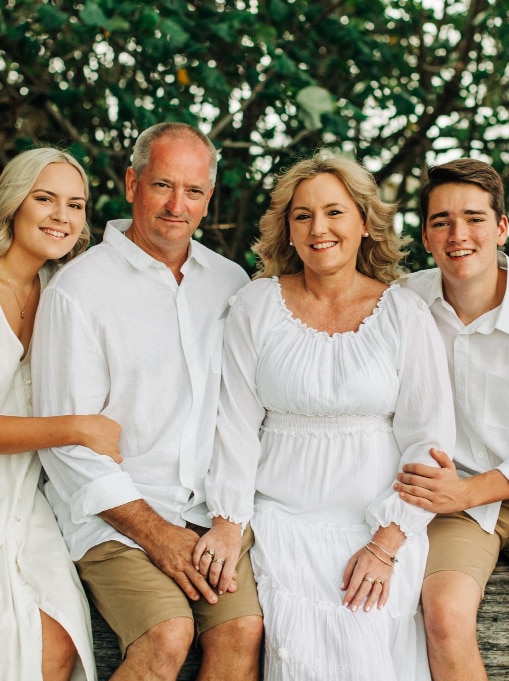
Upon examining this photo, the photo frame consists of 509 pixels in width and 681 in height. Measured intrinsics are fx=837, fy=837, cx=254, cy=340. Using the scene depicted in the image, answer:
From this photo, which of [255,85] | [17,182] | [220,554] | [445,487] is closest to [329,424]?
[445,487]

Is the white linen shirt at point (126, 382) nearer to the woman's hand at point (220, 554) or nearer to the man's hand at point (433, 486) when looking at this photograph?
the woman's hand at point (220, 554)

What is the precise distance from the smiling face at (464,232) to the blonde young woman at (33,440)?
4.16 ft

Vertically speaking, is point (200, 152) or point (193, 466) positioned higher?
point (200, 152)

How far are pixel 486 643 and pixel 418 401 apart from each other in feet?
2.67

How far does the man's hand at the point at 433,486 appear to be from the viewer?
265 centimetres

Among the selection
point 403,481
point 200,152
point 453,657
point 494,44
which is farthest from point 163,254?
point 494,44

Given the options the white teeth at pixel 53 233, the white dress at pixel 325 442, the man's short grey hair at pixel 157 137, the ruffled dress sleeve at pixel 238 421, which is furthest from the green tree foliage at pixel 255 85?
the white dress at pixel 325 442

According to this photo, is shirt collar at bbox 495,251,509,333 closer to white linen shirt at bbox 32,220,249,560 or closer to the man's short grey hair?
white linen shirt at bbox 32,220,249,560

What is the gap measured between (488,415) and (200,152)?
1.38m

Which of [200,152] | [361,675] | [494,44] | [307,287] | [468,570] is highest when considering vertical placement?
[494,44]

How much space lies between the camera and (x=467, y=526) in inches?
112

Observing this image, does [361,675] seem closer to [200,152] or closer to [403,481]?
[403,481]

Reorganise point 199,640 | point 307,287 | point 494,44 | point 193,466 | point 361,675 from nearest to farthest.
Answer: point 361,675, point 199,640, point 193,466, point 307,287, point 494,44

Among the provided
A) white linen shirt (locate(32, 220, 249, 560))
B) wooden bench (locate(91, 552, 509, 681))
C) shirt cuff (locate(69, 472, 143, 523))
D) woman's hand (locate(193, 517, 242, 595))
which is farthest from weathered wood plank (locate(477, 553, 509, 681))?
shirt cuff (locate(69, 472, 143, 523))
